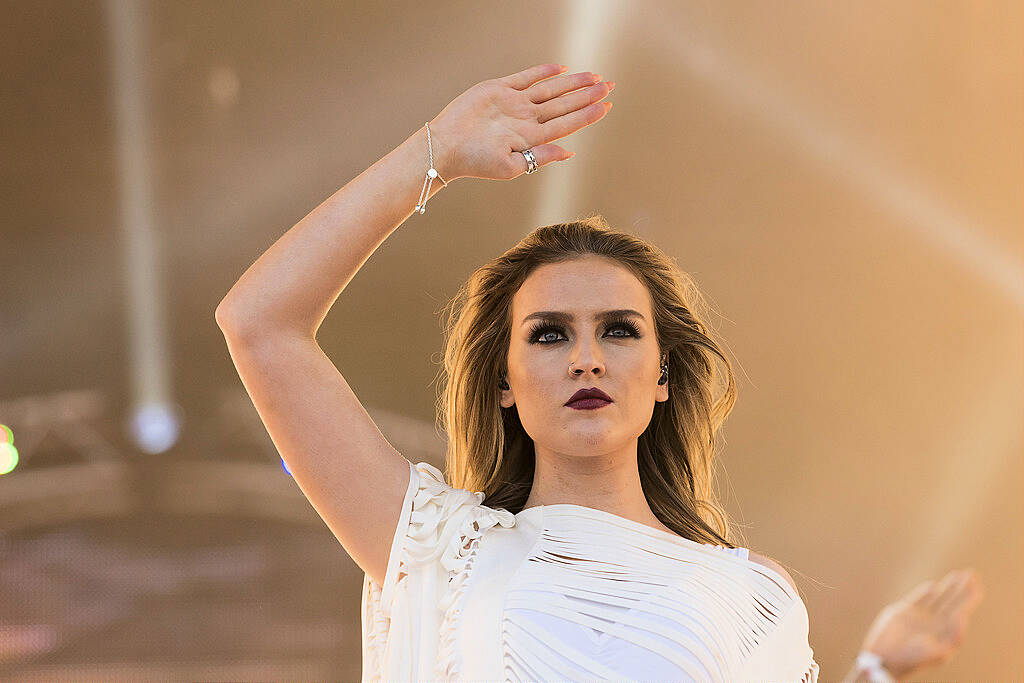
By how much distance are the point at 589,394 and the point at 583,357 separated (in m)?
0.06

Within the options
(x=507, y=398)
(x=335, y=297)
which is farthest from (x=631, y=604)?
(x=335, y=297)

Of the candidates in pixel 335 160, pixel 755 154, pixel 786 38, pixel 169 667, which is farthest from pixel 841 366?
pixel 169 667

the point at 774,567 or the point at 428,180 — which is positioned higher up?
the point at 428,180

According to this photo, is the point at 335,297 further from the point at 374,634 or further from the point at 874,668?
the point at 874,668

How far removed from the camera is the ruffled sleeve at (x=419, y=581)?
1.71m

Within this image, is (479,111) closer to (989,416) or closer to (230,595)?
(230,595)

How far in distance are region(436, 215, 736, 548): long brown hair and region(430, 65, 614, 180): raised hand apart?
1.06ft

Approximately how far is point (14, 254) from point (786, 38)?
8.03 ft

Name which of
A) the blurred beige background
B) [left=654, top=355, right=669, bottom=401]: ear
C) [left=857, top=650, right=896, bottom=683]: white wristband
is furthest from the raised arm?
the blurred beige background

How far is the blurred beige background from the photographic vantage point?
3.40 meters

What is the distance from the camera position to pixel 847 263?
385cm

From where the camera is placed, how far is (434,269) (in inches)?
148

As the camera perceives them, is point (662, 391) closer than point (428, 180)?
No

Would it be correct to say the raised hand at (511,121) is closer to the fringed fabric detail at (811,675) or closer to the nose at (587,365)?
the nose at (587,365)
